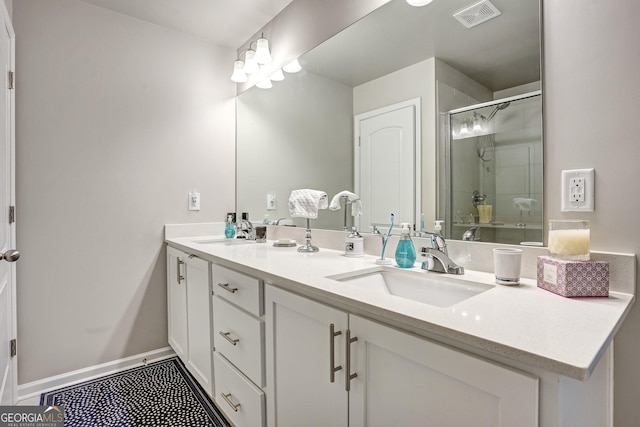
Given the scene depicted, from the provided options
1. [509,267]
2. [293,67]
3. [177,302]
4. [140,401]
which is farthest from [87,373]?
[509,267]

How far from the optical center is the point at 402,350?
0.75 meters

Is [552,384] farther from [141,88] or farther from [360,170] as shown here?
[141,88]

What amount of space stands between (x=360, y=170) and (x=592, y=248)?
987 millimetres

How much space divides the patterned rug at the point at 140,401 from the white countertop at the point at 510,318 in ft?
3.36

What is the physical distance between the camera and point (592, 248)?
3.14ft

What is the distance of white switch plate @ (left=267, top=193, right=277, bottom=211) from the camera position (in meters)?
2.31

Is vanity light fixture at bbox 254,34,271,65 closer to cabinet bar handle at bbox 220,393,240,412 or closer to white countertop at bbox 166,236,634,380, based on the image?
white countertop at bbox 166,236,634,380

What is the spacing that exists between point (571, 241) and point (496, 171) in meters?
0.34

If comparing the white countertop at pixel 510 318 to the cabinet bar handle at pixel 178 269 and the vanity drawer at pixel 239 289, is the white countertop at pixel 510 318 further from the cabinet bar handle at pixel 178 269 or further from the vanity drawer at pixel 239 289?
the cabinet bar handle at pixel 178 269

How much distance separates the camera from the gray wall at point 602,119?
0.89 metres

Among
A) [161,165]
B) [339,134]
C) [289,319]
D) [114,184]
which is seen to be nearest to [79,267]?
[114,184]

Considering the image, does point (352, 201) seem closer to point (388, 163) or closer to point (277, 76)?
point (388, 163)

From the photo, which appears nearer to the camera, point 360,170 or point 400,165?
point 400,165

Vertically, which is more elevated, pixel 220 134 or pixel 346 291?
pixel 220 134
